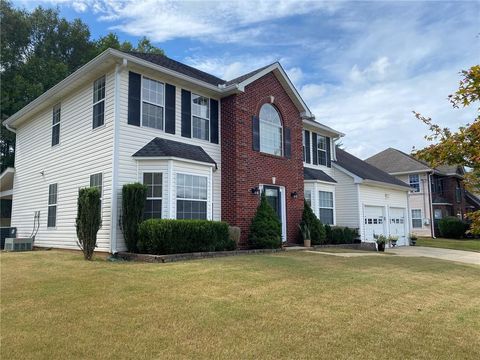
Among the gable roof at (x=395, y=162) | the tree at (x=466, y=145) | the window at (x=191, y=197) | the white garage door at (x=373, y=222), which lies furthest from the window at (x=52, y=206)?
the gable roof at (x=395, y=162)

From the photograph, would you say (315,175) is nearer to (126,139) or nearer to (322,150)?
(322,150)

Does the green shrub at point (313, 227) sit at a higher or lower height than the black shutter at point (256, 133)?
lower

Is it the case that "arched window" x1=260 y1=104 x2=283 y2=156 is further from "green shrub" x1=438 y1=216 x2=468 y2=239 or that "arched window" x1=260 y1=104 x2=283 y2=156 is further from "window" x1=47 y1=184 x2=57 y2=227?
"green shrub" x1=438 y1=216 x2=468 y2=239

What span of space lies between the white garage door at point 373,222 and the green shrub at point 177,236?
38.9ft

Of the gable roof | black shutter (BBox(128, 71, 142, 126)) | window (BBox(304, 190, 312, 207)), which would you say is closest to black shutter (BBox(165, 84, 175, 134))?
black shutter (BBox(128, 71, 142, 126))

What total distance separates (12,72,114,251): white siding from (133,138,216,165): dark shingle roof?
1.15 metres

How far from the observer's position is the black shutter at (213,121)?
48.4 ft

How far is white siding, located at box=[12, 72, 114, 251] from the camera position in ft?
40.2

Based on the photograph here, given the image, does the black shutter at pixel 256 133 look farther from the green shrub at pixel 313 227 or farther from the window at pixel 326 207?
the window at pixel 326 207

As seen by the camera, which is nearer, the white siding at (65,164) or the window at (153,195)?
the window at (153,195)

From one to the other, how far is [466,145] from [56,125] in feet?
50.0

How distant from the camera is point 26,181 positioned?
18.0m

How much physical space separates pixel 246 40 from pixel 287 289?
367 inches

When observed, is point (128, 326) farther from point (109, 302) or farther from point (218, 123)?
point (218, 123)
